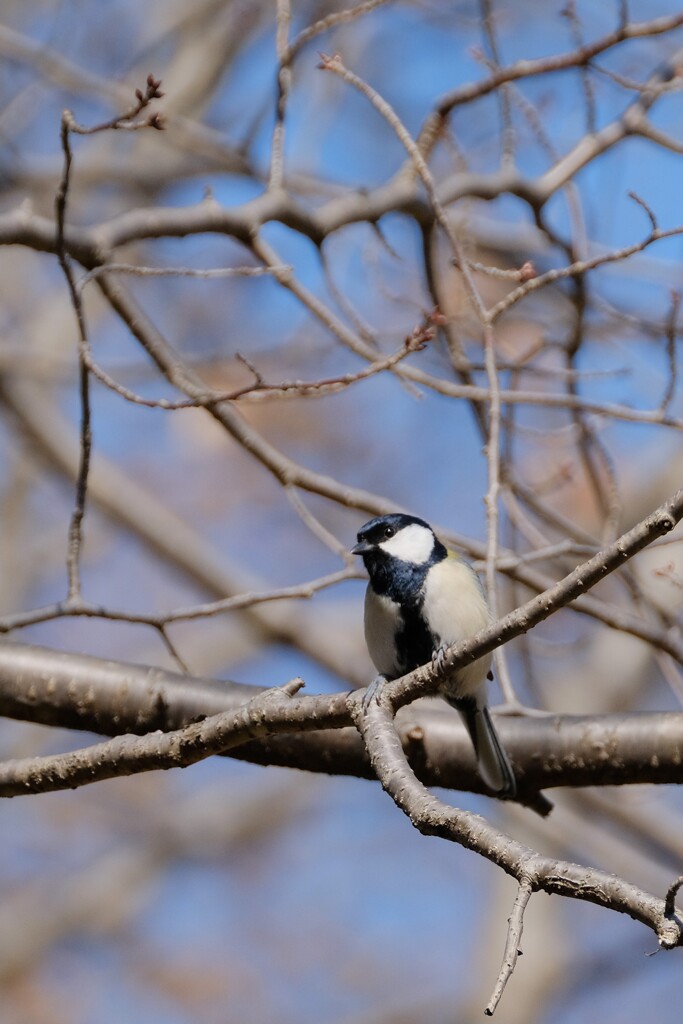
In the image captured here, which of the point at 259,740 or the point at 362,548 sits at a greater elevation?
the point at 362,548

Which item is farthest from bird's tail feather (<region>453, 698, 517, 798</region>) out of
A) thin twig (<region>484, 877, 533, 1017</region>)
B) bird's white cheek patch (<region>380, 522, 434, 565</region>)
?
thin twig (<region>484, 877, 533, 1017</region>)

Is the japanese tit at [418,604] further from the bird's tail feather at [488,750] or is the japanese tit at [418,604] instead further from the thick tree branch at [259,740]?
the thick tree branch at [259,740]

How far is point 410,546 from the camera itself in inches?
145

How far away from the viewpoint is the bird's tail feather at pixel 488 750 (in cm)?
320

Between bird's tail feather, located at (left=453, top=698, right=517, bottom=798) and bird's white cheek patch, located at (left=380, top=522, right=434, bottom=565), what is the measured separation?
1.68 ft

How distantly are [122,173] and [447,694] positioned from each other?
4.42 m

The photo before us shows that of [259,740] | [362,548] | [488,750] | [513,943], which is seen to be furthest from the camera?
[362,548]

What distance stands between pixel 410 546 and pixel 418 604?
0.22 m

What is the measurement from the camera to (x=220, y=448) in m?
9.91

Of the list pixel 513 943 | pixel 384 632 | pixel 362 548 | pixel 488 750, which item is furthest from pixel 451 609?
pixel 513 943

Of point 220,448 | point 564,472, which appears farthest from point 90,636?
point 564,472

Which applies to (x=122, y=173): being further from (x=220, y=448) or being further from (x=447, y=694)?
(x=447, y=694)

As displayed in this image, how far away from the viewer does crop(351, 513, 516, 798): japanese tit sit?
3.42 m

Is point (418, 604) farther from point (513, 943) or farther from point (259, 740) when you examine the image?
point (513, 943)
